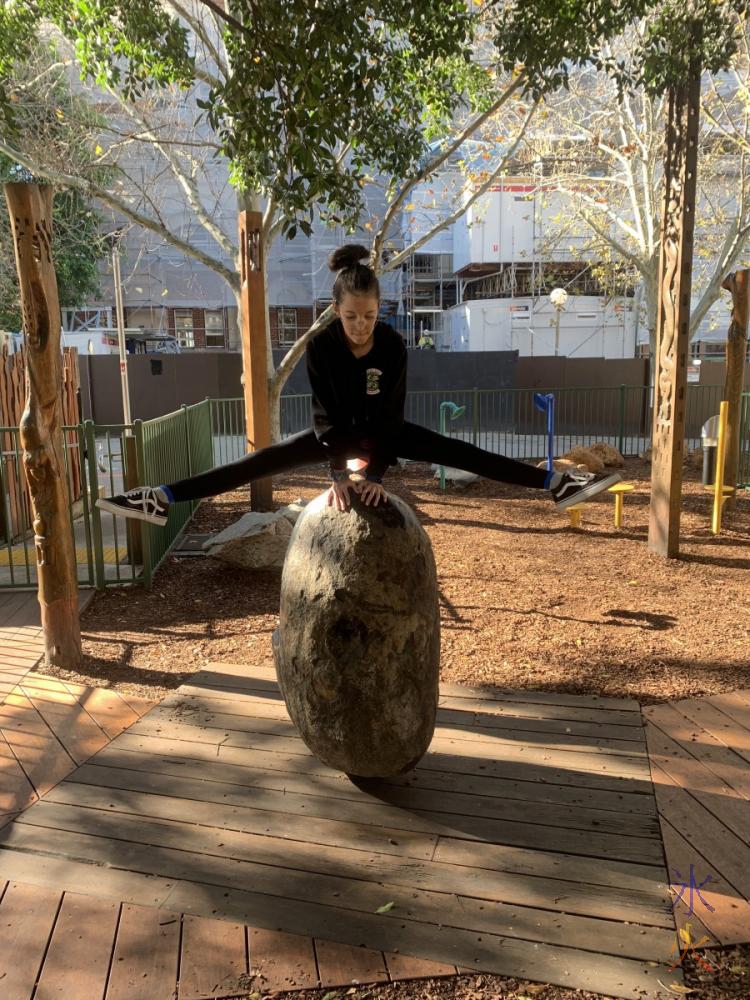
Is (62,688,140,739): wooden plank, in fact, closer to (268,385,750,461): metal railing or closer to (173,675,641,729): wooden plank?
(173,675,641,729): wooden plank

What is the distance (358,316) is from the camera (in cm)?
323

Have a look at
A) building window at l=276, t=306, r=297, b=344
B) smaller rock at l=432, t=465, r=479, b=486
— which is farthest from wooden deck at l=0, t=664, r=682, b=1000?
building window at l=276, t=306, r=297, b=344

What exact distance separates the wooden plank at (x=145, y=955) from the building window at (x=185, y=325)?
A: 27.7 m

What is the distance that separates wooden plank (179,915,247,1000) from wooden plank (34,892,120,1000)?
0.26 m

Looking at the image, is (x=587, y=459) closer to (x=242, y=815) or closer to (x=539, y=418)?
(x=539, y=418)

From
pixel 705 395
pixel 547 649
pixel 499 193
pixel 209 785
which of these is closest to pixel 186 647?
pixel 209 785

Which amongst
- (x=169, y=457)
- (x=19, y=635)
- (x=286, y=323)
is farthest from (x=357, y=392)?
(x=286, y=323)

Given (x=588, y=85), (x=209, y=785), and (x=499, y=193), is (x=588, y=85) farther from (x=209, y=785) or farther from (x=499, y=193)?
(x=209, y=785)

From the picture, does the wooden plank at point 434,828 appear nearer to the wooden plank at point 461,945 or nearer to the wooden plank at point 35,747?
the wooden plank at point 35,747

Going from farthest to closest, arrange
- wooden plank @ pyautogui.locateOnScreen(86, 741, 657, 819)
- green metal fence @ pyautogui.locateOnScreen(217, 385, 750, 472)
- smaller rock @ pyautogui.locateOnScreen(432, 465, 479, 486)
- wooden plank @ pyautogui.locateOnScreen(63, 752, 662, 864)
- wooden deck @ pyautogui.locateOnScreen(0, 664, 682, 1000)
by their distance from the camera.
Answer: green metal fence @ pyautogui.locateOnScreen(217, 385, 750, 472), smaller rock @ pyautogui.locateOnScreen(432, 465, 479, 486), wooden plank @ pyautogui.locateOnScreen(86, 741, 657, 819), wooden plank @ pyautogui.locateOnScreen(63, 752, 662, 864), wooden deck @ pyautogui.locateOnScreen(0, 664, 682, 1000)

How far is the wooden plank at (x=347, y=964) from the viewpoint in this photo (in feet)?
8.13

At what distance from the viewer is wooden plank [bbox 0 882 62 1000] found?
2475 millimetres

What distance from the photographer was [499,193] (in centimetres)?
2620

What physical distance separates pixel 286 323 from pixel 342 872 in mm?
26797
